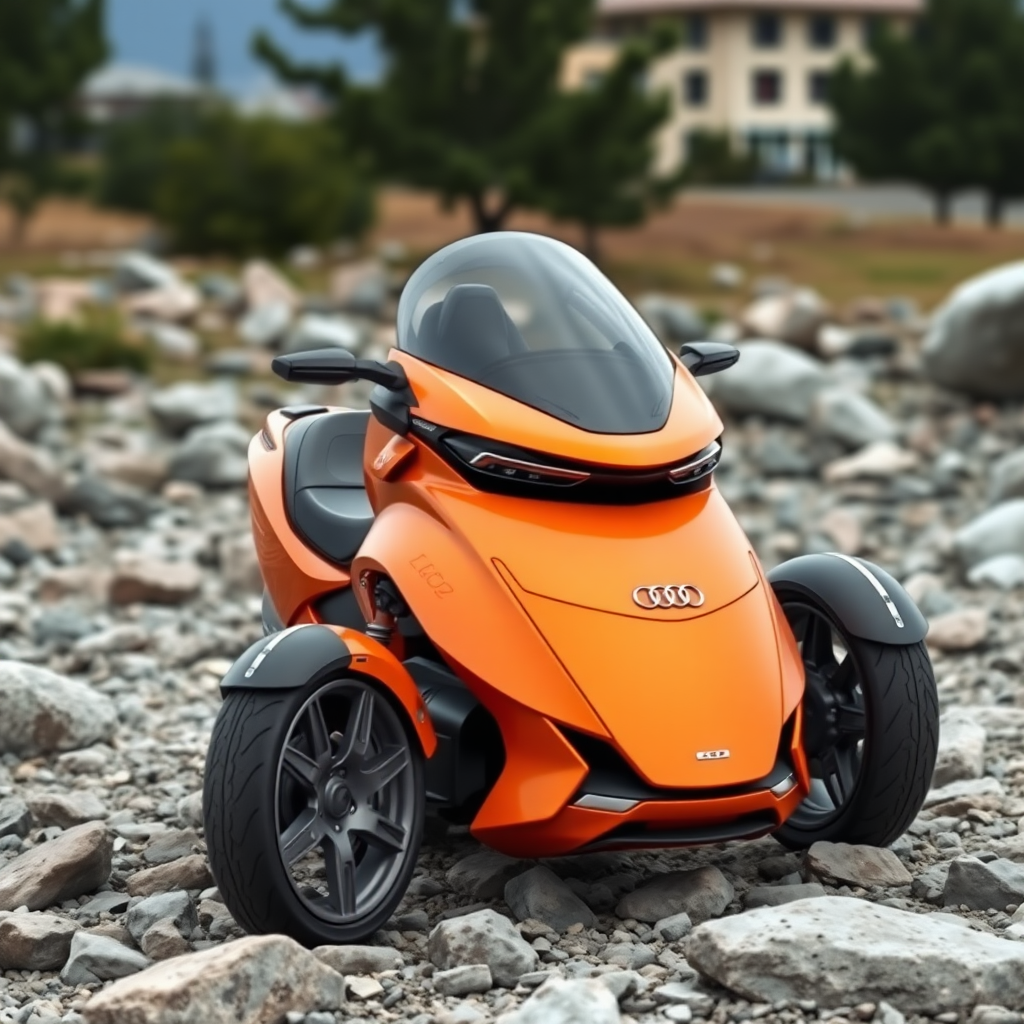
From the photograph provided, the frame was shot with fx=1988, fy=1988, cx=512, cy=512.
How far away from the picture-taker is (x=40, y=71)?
122 feet

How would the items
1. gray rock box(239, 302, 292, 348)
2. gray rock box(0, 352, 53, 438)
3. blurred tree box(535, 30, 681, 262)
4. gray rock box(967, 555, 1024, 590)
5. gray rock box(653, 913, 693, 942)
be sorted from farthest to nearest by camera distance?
blurred tree box(535, 30, 681, 262)
gray rock box(239, 302, 292, 348)
gray rock box(0, 352, 53, 438)
gray rock box(967, 555, 1024, 590)
gray rock box(653, 913, 693, 942)

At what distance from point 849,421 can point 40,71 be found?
2726cm

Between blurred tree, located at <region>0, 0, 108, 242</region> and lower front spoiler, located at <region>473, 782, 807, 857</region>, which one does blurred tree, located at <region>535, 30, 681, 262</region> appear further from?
lower front spoiler, located at <region>473, 782, 807, 857</region>

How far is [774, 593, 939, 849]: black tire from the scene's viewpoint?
4707 mm

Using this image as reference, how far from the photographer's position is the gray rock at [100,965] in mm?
4305

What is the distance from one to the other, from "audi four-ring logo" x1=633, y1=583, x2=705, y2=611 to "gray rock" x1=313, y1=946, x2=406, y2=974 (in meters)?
0.94

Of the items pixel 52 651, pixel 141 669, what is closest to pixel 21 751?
pixel 141 669

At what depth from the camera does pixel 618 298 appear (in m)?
5.00

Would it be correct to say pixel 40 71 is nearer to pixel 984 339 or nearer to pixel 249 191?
pixel 249 191

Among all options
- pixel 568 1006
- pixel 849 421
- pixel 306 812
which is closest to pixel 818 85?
pixel 849 421

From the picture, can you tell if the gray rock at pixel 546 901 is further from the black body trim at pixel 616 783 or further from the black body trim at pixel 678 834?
the black body trim at pixel 616 783

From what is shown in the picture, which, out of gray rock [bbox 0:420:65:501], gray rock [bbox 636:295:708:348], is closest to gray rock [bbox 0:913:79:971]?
gray rock [bbox 0:420:65:501]

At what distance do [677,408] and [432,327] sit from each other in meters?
0.64

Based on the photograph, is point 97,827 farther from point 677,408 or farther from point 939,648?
point 939,648
